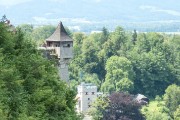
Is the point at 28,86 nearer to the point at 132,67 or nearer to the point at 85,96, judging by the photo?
the point at 85,96

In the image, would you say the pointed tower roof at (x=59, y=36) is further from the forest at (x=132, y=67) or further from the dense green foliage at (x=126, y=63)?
the dense green foliage at (x=126, y=63)

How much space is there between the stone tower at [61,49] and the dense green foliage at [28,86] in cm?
765

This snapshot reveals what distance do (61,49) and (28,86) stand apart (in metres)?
13.9

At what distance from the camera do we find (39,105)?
79.0ft

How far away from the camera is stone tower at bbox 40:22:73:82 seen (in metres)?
37.0

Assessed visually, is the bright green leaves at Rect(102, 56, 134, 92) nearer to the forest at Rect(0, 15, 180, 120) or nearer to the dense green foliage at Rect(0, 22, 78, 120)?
the forest at Rect(0, 15, 180, 120)

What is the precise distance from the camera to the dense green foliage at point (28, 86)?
2245 cm

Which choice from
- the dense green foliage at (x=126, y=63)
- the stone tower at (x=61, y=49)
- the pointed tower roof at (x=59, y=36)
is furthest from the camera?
the dense green foliage at (x=126, y=63)

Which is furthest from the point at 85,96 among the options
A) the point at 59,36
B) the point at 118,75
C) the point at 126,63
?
the point at 59,36

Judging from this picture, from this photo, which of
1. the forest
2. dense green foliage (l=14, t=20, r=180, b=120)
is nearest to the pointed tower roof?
the forest

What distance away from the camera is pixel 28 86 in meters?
24.9

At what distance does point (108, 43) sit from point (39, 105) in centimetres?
9463

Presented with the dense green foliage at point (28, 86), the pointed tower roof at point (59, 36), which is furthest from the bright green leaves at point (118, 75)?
the dense green foliage at point (28, 86)

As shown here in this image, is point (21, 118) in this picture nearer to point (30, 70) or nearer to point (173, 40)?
point (30, 70)
